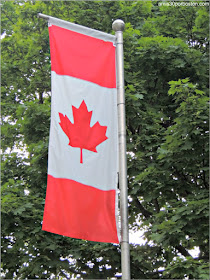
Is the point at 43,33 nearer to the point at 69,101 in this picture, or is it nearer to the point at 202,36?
the point at 202,36

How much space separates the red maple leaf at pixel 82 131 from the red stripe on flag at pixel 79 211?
0.48 metres

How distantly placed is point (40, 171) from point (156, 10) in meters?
5.98

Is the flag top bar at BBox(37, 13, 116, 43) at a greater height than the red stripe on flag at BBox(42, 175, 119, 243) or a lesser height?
greater

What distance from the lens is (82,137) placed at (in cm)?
586

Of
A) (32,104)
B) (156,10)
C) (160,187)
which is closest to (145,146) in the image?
(160,187)

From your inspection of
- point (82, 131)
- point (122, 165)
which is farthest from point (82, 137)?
point (122, 165)

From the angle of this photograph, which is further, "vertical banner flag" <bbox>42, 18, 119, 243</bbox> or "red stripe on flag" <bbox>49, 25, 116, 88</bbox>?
"red stripe on flag" <bbox>49, 25, 116, 88</bbox>

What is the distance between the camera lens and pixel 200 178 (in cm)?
1092

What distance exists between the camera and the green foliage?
10.0m

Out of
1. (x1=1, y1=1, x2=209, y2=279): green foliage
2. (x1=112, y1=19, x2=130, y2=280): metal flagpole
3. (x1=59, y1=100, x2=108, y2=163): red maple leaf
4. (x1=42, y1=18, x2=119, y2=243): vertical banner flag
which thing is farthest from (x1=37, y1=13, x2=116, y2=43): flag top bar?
(x1=1, y1=1, x2=209, y2=279): green foliage

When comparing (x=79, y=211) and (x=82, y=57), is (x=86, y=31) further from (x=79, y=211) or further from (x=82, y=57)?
(x=79, y=211)

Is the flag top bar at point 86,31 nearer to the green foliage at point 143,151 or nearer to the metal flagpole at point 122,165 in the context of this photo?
the metal flagpole at point 122,165

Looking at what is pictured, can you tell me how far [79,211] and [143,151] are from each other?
20.7ft

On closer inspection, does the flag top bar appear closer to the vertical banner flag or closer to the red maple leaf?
the vertical banner flag
